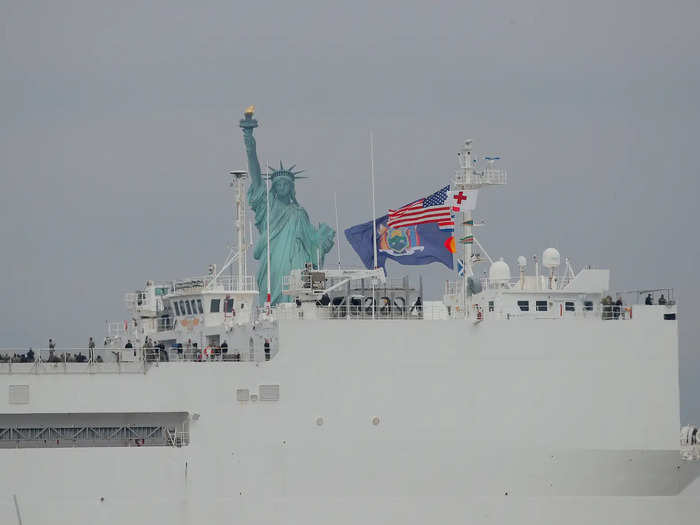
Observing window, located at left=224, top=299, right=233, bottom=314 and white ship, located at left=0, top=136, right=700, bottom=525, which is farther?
window, located at left=224, top=299, right=233, bottom=314

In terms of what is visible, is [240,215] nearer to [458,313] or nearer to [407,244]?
[407,244]

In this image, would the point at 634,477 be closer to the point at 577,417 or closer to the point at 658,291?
the point at 577,417

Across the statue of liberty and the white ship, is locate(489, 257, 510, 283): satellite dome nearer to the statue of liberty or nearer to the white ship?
the white ship

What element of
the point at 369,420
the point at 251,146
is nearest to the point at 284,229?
the point at 251,146

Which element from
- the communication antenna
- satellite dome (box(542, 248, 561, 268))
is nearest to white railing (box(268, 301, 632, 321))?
satellite dome (box(542, 248, 561, 268))

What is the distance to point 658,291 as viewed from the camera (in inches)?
1444

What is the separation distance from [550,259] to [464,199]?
2.74m

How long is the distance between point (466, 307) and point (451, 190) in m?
3.08

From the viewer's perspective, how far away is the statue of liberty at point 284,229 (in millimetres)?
47938

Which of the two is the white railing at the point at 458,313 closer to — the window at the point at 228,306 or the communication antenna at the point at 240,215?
the window at the point at 228,306

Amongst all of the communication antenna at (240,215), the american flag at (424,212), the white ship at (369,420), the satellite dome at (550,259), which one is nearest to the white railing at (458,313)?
the white ship at (369,420)

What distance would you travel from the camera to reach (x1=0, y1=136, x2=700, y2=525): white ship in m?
34.1

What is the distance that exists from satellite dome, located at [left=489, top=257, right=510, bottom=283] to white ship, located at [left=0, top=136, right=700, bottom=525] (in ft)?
0.27

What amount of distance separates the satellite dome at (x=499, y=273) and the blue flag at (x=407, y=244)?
1125mm
